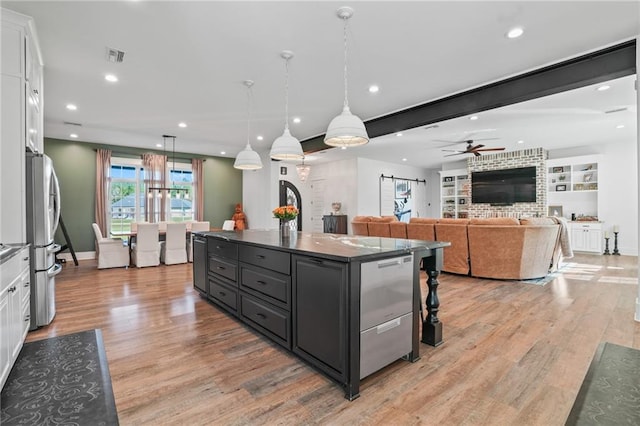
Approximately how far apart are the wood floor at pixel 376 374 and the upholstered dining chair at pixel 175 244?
2.34m

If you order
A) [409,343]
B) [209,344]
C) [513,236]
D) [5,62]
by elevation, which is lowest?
[209,344]

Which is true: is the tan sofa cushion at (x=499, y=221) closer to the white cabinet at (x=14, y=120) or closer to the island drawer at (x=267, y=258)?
the island drawer at (x=267, y=258)

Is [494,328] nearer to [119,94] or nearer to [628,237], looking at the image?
[119,94]

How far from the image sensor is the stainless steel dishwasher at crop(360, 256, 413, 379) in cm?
205

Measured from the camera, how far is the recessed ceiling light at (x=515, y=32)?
9.63ft

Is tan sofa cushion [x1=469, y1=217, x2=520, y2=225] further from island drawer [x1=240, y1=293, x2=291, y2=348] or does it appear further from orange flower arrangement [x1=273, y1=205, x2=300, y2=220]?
island drawer [x1=240, y1=293, x2=291, y2=348]

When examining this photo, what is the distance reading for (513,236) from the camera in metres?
5.00

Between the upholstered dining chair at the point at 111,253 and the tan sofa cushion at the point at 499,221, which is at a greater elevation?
the tan sofa cushion at the point at 499,221

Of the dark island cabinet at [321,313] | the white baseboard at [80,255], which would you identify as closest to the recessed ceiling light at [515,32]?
the dark island cabinet at [321,313]

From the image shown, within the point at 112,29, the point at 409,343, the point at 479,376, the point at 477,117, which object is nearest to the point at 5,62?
the point at 112,29

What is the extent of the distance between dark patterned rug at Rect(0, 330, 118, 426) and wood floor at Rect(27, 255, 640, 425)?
10 cm

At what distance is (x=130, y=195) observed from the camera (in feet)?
27.4

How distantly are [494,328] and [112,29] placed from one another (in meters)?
4.77

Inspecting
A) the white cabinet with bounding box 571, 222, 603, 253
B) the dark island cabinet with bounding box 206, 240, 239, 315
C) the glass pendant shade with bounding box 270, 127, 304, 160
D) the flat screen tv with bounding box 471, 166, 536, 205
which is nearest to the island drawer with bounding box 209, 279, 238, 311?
the dark island cabinet with bounding box 206, 240, 239, 315
